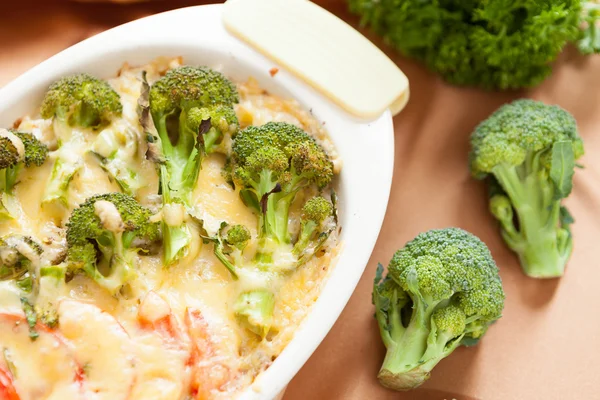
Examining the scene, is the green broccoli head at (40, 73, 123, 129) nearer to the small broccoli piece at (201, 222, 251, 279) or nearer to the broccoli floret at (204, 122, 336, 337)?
the broccoli floret at (204, 122, 336, 337)

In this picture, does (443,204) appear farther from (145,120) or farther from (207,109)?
(145,120)

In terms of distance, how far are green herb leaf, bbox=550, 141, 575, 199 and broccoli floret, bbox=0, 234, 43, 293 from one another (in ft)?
4.96

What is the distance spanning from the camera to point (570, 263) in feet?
6.96

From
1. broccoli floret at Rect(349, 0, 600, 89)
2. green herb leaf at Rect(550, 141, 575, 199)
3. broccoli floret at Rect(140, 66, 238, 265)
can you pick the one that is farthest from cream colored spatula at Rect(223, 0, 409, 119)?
green herb leaf at Rect(550, 141, 575, 199)

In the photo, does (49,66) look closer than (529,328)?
Yes

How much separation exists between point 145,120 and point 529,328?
4.35 ft

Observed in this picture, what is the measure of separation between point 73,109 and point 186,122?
11.9 inches

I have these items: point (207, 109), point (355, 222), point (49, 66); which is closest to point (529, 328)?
point (355, 222)

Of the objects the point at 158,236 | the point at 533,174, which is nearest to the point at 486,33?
the point at 533,174

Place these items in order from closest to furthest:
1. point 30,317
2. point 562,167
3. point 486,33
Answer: point 30,317
point 562,167
point 486,33

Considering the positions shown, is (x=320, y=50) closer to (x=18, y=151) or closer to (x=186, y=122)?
(x=186, y=122)

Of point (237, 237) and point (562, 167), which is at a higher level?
point (237, 237)

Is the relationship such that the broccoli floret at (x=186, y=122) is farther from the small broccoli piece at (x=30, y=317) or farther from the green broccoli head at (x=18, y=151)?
the small broccoli piece at (x=30, y=317)

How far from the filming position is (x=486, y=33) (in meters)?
2.14
